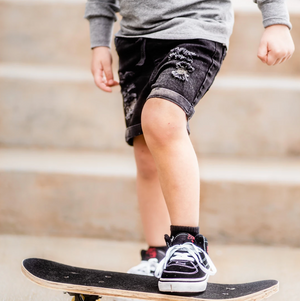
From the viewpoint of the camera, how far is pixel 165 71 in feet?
3.36

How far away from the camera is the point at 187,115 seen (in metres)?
1.03

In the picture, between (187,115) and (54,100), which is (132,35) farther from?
(54,100)

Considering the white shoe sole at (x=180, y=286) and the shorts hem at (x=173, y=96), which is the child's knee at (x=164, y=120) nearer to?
the shorts hem at (x=173, y=96)

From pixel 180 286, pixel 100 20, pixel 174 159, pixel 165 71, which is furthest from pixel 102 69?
pixel 180 286

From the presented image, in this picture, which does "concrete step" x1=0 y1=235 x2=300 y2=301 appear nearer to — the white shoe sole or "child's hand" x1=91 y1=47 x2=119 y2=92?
the white shoe sole

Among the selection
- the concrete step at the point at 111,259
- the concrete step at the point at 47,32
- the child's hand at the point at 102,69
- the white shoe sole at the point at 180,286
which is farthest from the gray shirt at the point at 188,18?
the concrete step at the point at 47,32

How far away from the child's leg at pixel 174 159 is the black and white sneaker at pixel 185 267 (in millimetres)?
47

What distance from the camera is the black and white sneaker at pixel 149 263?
1.24 meters

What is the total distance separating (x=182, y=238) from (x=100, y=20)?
77 centimetres

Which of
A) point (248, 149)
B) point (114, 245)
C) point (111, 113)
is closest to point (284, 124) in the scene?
point (248, 149)

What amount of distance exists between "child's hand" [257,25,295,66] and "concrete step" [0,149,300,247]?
942 mm

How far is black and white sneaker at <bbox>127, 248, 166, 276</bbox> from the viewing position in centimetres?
124

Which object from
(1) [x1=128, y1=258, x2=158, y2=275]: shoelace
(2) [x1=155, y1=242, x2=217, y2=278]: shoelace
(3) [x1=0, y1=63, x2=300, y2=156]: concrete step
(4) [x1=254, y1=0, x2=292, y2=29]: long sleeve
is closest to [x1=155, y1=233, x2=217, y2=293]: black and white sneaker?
(2) [x1=155, y1=242, x2=217, y2=278]: shoelace

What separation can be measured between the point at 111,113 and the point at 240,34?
0.79 meters
